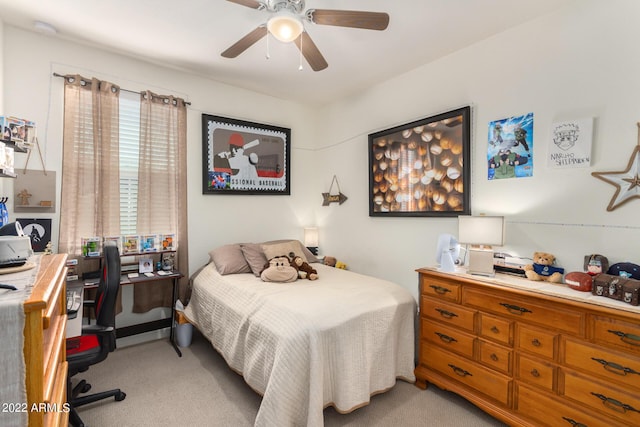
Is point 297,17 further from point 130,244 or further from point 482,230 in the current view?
point 130,244

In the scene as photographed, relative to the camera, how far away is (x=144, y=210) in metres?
3.06

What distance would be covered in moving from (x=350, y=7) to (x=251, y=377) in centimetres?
268

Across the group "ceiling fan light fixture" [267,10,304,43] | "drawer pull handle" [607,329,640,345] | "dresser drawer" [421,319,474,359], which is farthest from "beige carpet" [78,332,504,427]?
"ceiling fan light fixture" [267,10,304,43]

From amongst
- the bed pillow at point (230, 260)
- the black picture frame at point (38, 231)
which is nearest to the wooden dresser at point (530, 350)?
the bed pillow at point (230, 260)

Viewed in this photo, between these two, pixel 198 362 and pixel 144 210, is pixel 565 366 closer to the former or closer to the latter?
pixel 198 362

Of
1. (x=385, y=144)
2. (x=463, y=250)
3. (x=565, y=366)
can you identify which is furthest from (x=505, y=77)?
(x=565, y=366)

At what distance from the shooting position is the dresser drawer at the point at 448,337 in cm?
213

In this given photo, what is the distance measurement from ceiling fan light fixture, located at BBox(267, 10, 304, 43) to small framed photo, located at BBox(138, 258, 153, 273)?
96.4 inches

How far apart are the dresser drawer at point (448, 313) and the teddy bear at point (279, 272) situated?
1.15m

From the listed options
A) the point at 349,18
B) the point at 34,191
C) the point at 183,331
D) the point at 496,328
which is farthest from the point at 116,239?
the point at 496,328

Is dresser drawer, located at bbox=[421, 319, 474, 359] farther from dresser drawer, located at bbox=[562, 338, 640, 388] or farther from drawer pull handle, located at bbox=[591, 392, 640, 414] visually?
drawer pull handle, located at bbox=[591, 392, 640, 414]

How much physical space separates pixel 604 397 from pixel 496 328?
1.83 feet

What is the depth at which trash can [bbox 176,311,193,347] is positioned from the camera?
120 inches

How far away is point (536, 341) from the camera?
180 cm
